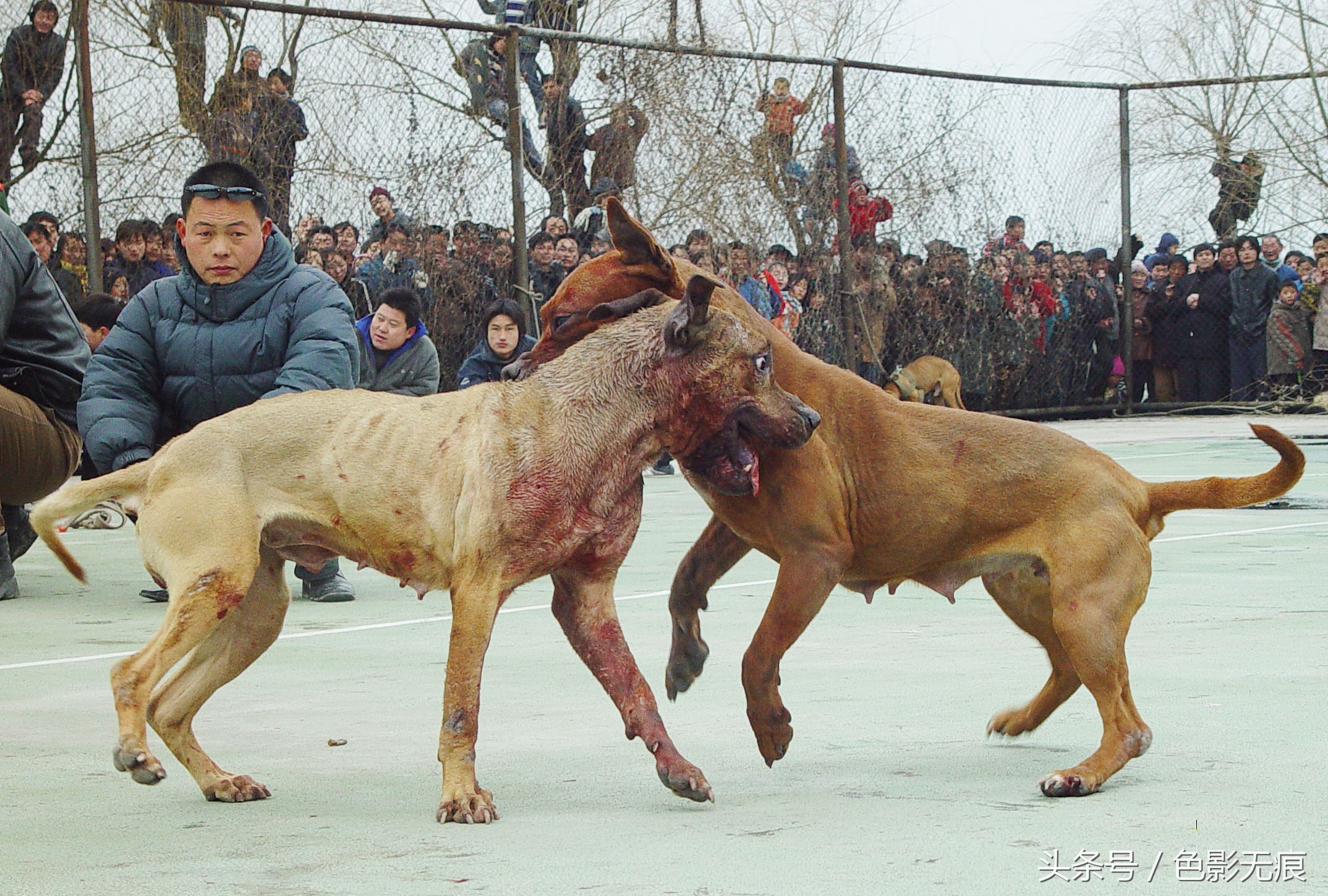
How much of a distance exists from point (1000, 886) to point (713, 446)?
1.47 m

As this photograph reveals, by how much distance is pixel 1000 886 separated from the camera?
10.1 ft

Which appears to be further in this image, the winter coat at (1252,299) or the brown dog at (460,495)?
the winter coat at (1252,299)

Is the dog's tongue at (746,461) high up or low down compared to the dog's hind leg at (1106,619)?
up

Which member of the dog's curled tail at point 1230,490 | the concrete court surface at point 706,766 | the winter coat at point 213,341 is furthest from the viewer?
the winter coat at point 213,341

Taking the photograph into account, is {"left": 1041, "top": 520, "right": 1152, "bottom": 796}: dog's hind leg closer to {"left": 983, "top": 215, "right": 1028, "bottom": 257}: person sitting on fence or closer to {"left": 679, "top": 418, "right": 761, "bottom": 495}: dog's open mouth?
{"left": 679, "top": 418, "right": 761, "bottom": 495}: dog's open mouth

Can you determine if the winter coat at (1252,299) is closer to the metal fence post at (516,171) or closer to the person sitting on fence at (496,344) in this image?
the metal fence post at (516,171)

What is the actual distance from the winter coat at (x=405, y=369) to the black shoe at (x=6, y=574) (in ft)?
8.37

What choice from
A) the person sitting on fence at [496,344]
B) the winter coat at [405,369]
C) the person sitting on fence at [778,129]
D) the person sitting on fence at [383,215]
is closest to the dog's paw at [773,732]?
the winter coat at [405,369]

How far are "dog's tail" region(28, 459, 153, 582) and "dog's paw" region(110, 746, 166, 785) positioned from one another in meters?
0.62

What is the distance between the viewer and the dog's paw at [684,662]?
15.2 feet

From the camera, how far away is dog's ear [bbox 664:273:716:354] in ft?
13.0

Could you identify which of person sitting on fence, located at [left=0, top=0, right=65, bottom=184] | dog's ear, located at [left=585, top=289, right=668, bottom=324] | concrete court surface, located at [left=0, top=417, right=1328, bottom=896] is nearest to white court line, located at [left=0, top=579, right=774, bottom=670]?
concrete court surface, located at [left=0, top=417, right=1328, bottom=896]

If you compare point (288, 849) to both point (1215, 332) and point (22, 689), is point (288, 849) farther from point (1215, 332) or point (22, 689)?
point (1215, 332)

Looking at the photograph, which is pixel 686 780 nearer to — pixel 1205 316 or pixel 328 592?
pixel 328 592
